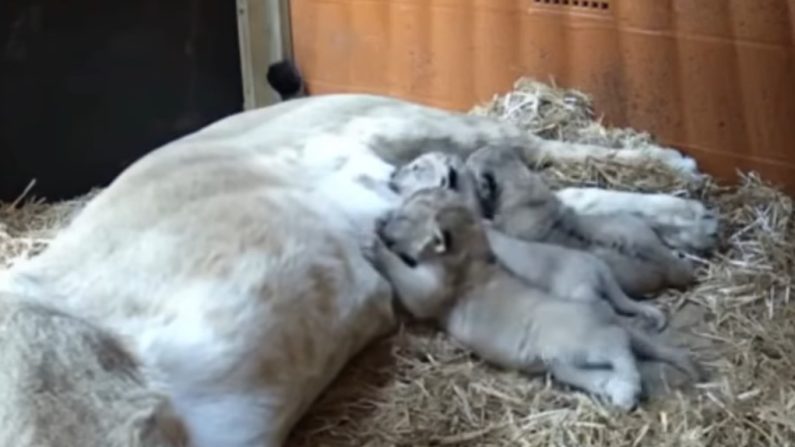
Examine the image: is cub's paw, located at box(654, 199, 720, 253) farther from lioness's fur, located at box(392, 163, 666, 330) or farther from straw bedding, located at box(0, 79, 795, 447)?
lioness's fur, located at box(392, 163, 666, 330)

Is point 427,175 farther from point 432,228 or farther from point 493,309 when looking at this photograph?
point 493,309

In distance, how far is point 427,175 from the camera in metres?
2.75

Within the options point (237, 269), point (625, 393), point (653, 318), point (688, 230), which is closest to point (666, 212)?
point (688, 230)

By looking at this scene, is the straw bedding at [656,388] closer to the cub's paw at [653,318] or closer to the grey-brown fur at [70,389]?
the cub's paw at [653,318]

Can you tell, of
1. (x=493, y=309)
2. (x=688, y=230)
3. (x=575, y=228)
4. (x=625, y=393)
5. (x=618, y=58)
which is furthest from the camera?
(x=618, y=58)

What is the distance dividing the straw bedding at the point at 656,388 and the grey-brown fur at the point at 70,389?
1.43 ft

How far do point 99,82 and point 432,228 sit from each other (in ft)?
5.36

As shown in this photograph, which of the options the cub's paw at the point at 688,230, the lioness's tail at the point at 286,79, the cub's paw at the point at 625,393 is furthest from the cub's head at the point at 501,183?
the lioness's tail at the point at 286,79

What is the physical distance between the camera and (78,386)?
1898 mm

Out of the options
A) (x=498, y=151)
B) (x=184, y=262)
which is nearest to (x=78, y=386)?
(x=184, y=262)

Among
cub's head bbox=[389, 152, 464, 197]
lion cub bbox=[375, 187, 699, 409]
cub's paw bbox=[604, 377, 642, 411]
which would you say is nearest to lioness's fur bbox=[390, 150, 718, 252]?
cub's head bbox=[389, 152, 464, 197]

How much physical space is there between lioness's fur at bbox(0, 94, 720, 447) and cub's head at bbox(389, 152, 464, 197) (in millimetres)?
31

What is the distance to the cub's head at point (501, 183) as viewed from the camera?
8.83ft

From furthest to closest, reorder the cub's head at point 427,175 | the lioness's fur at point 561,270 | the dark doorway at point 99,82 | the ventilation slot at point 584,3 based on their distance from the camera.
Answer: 1. the dark doorway at point 99,82
2. the ventilation slot at point 584,3
3. the cub's head at point 427,175
4. the lioness's fur at point 561,270
